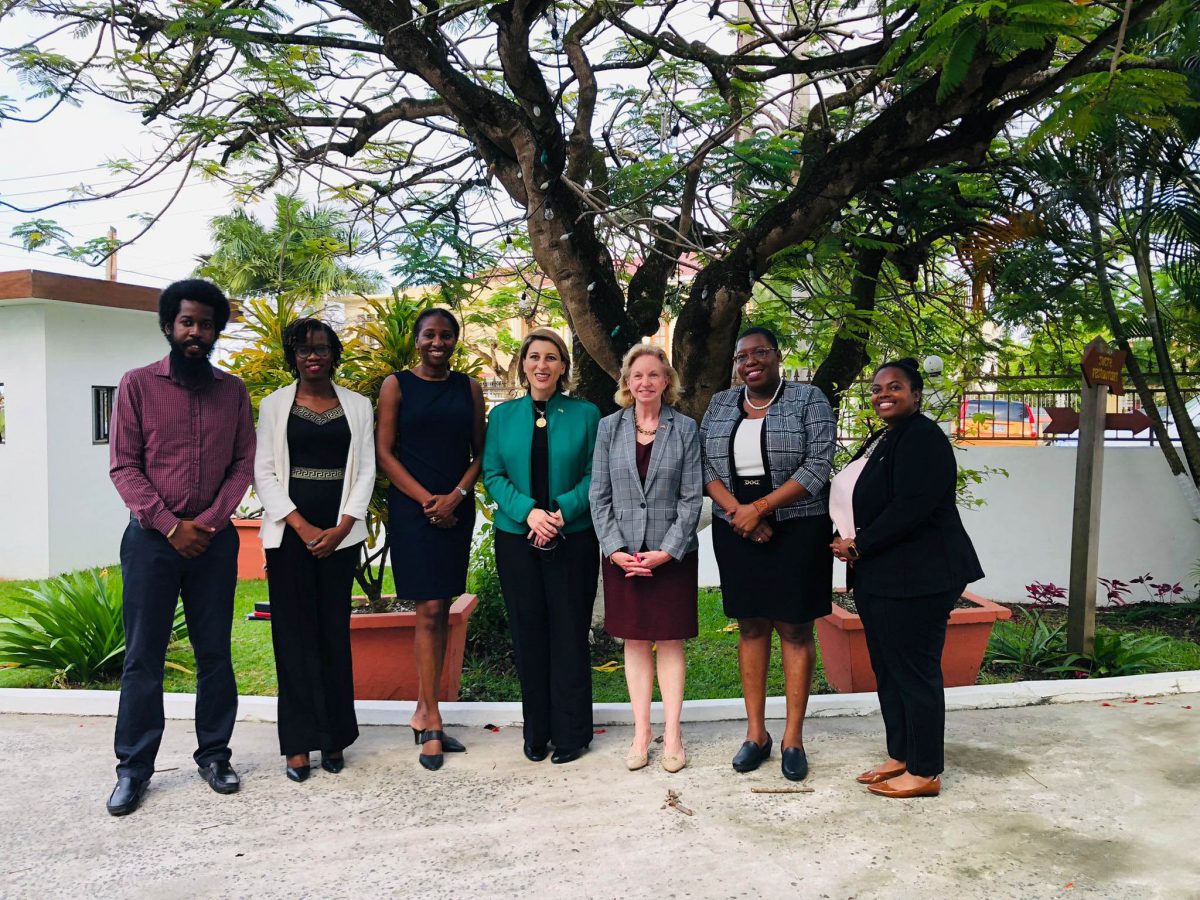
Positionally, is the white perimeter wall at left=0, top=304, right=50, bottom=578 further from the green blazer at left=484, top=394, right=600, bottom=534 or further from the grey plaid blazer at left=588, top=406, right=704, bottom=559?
the grey plaid blazer at left=588, top=406, right=704, bottom=559

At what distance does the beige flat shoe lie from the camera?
4.04 meters

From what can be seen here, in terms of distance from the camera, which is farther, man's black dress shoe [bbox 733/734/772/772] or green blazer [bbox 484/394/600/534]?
green blazer [bbox 484/394/600/534]

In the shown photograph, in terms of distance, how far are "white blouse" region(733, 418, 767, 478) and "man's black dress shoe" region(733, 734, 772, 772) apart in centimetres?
119

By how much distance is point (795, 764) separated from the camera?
3941 mm

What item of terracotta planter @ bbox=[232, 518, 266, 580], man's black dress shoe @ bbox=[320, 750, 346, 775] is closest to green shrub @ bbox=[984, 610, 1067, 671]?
man's black dress shoe @ bbox=[320, 750, 346, 775]

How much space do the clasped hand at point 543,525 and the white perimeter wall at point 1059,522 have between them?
5336 mm

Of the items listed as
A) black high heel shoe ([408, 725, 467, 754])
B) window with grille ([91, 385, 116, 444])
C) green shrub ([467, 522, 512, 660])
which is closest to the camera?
black high heel shoe ([408, 725, 467, 754])

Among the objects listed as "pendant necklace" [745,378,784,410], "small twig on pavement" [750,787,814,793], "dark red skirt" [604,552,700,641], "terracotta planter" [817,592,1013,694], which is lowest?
"small twig on pavement" [750,787,814,793]

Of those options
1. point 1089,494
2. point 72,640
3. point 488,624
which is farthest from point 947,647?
point 72,640

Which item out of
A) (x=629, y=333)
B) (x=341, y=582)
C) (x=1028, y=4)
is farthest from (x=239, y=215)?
(x=1028, y=4)

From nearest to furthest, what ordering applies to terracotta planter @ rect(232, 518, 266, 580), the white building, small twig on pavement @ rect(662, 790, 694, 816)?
small twig on pavement @ rect(662, 790, 694, 816) → terracotta planter @ rect(232, 518, 266, 580) → the white building

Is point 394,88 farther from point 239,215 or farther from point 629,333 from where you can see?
point 239,215

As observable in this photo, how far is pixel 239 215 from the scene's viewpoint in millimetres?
18750

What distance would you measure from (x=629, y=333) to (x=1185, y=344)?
6.72 meters
